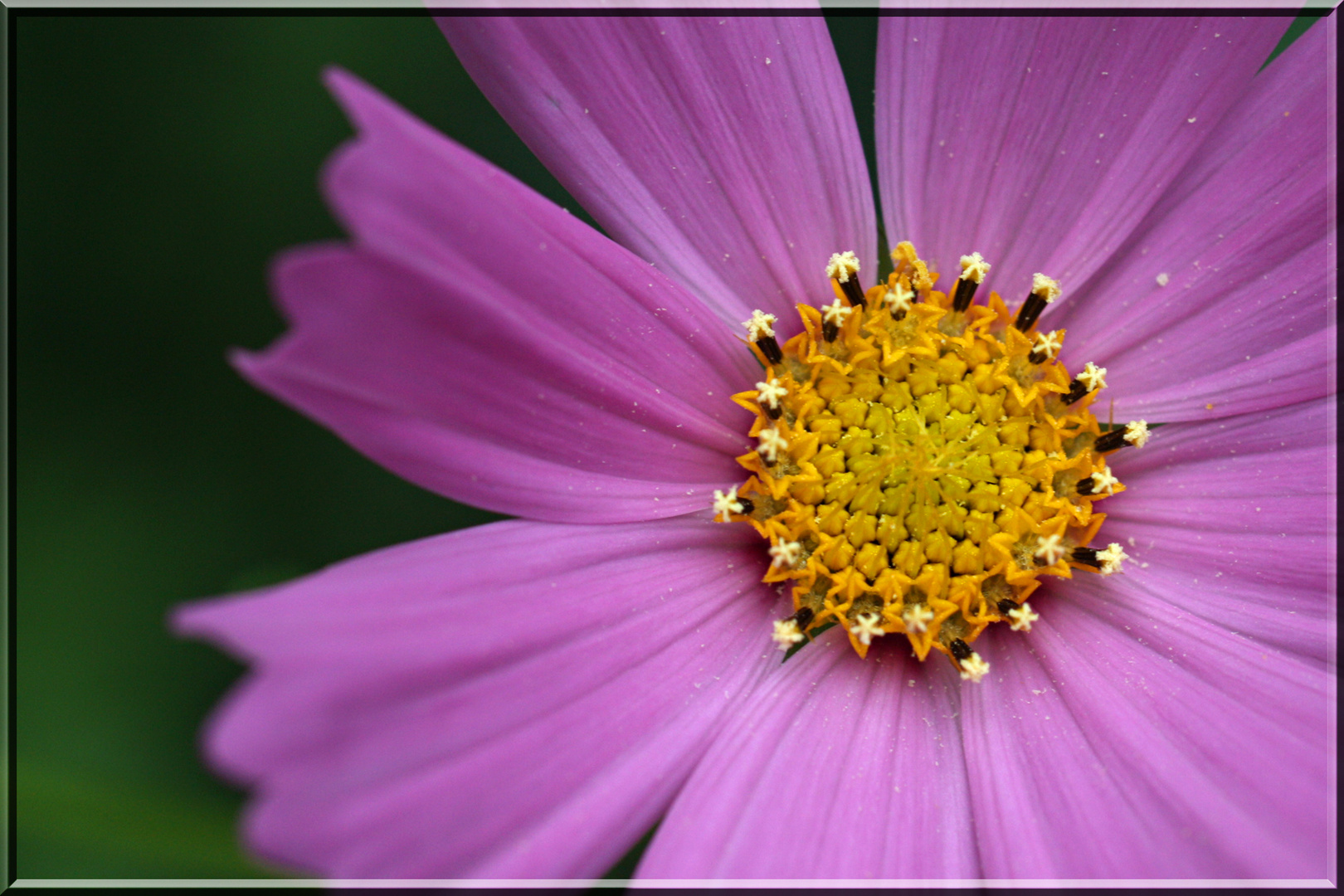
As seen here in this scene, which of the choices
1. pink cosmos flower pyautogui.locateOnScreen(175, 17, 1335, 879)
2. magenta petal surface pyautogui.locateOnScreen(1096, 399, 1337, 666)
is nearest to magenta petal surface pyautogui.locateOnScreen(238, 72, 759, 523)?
pink cosmos flower pyautogui.locateOnScreen(175, 17, 1335, 879)

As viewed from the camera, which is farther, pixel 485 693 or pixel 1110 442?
pixel 1110 442

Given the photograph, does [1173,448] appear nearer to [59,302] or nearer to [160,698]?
[160,698]

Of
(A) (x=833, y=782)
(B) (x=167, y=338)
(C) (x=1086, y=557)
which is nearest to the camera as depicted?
(A) (x=833, y=782)

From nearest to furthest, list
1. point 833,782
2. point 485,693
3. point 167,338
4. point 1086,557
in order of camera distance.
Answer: point 485,693
point 833,782
point 1086,557
point 167,338

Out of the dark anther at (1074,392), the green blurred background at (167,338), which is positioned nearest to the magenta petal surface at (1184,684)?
the dark anther at (1074,392)

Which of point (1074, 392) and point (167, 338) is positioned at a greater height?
point (167, 338)

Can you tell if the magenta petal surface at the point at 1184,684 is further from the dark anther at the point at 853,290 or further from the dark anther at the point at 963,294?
the dark anther at the point at 853,290

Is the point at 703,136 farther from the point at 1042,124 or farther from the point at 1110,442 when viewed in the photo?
the point at 1110,442

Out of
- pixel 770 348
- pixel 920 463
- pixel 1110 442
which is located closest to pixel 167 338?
pixel 770 348
